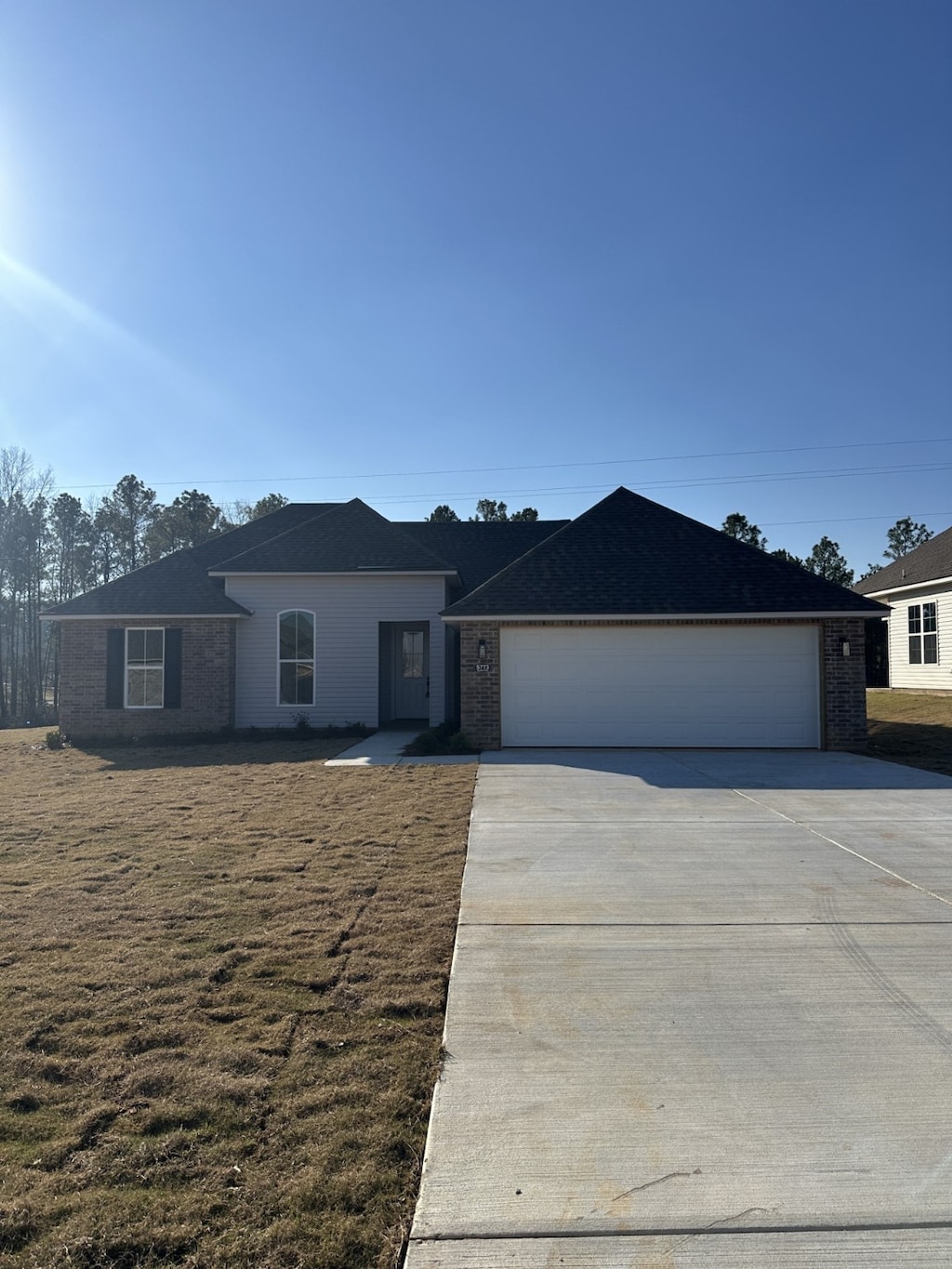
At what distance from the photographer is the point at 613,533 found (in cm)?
1650

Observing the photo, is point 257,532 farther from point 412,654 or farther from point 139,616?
point 412,654

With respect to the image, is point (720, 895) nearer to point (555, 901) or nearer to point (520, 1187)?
point (555, 901)

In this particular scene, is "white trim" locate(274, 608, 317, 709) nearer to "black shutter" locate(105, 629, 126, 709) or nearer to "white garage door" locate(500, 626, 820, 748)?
"black shutter" locate(105, 629, 126, 709)

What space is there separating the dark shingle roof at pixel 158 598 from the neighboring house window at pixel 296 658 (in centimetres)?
98

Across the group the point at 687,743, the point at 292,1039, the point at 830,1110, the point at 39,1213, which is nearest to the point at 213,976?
the point at 292,1039

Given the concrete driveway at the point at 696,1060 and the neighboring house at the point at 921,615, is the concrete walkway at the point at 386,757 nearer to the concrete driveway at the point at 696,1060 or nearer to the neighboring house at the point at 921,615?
the concrete driveway at the point at 696,1060

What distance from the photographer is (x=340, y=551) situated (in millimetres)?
17922

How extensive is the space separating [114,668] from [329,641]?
4.52 metres

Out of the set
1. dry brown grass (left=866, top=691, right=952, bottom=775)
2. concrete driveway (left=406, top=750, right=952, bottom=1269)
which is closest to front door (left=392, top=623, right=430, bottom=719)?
dry brown grass (left=866, top=691, right=952, bottom=775)

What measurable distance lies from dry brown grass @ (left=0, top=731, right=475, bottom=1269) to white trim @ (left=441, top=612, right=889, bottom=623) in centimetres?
651

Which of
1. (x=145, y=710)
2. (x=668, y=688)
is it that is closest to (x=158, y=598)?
(x=145, y=710)

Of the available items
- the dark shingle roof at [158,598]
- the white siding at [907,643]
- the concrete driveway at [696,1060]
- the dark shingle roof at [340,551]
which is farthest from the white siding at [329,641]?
the white siding at [907,643]

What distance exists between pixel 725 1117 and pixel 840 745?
1230cm

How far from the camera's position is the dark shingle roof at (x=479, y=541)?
67.4 ft
